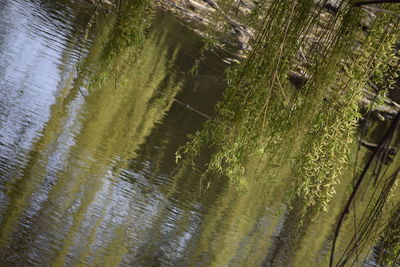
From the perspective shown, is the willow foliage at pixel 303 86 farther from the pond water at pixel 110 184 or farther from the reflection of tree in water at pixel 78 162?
the reflection of tree in water at pixel 78 162

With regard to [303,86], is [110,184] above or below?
below

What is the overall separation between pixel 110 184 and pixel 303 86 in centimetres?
385

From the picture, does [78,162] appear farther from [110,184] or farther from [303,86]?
[303,86]

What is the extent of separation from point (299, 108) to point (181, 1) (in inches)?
628

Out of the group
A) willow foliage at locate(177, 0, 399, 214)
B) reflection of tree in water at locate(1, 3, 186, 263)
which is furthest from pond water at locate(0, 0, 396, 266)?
willow foliage at locate(177, 0, 399, 214)

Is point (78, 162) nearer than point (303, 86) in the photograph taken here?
No

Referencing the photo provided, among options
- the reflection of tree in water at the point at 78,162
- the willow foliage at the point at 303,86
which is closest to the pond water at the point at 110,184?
the reflection of tree in water at the point at 78,162

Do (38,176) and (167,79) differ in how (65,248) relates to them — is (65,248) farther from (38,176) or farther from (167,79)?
(167,79)

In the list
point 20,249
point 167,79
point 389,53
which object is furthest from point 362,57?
point 167,79

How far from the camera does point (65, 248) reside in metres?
5.01

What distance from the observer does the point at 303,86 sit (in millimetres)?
2869

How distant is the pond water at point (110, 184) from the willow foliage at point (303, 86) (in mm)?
572

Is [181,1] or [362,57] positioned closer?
[362,57]

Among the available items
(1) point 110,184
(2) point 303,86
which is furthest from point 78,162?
(2) point 303,86
